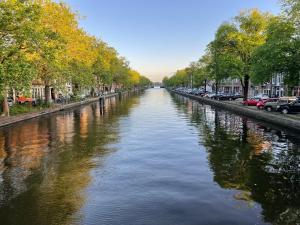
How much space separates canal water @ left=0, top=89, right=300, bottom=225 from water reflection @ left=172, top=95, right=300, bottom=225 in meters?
0.04

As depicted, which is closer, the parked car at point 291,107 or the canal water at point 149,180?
the canal water at point 149,180

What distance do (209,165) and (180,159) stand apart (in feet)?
6.75

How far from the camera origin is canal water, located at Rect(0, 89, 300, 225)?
11641mm

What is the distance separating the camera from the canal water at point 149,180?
1164 centimetres

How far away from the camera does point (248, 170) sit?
17562 mm

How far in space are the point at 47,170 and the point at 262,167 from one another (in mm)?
10736

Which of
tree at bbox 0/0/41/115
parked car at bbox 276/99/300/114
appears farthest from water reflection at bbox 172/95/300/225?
tree at bbox 0/0/41/115

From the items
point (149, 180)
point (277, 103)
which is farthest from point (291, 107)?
point (149, 180)

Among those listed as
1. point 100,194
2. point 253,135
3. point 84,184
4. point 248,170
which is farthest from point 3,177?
point 253,135

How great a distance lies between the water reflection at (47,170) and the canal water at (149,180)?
0.13ft

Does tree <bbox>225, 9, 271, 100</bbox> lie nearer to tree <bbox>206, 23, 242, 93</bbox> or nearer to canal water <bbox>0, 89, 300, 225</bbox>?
tree <bbox>206, 23, 242, 93</bbox>

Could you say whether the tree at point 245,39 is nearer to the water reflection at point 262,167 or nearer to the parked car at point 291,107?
the parked car at point 291,107

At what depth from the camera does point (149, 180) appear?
15.8 meters

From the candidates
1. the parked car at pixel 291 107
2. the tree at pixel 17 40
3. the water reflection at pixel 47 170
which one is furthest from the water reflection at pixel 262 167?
the tree at pixel 17 40
